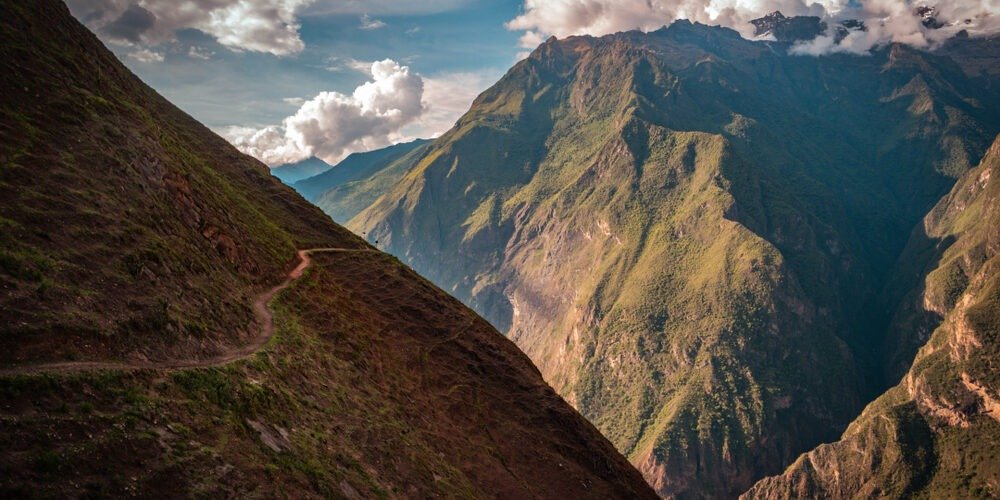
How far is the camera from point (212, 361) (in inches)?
1497

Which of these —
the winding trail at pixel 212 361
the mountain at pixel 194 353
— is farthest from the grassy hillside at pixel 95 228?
the winding trail at pixel 212 361

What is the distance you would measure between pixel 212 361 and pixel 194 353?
1265 millimetres

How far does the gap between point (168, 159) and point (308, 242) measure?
39204 millimetres

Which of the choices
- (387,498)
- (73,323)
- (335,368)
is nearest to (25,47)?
(73,323)

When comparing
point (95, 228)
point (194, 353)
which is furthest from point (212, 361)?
point (95, 228)

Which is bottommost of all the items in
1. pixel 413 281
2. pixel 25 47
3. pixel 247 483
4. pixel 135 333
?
pixel 247 483

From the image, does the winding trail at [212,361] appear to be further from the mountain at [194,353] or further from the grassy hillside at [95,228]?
the grassy hillside at [95,228]

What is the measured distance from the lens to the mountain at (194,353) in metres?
25.6

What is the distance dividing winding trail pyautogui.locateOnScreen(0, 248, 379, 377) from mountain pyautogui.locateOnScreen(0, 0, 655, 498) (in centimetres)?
20

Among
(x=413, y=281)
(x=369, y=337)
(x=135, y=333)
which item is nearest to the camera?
(x=135, y=333)

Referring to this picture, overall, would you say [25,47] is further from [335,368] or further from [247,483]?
[247,483]

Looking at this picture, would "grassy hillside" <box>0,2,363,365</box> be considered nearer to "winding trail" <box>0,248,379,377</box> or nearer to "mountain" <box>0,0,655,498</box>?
"mountain" <box>0,0,655,498</box>

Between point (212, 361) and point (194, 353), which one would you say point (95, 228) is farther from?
point (212, 361)

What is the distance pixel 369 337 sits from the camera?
67.9m
